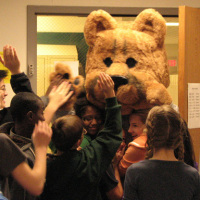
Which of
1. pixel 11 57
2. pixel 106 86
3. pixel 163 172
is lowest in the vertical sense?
pixel 163 172

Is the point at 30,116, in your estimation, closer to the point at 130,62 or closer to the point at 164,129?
the point at 164,129

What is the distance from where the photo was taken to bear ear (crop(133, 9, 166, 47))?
228cm

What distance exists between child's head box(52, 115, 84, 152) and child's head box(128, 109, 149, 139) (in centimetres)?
59

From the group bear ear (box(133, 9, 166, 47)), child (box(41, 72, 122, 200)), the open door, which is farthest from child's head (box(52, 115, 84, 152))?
the open door

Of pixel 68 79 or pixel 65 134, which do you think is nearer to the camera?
pixel 65 134

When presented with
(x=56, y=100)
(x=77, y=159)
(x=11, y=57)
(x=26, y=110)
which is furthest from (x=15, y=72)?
(x=77, y=159)

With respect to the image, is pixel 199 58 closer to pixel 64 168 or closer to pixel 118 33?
pixel 118 33

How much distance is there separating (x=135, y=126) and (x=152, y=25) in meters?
0.73

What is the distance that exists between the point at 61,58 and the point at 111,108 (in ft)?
5.42

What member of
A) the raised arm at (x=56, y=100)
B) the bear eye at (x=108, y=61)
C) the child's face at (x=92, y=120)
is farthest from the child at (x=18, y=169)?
the bear eye at (x=108, y=61)

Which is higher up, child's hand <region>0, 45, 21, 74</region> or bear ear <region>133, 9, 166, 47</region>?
bear ear <region>133, 9, 166, 47</region>

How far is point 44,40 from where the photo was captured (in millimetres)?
3174

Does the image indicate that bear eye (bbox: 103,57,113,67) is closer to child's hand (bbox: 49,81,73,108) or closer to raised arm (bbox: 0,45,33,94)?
child's hand (bbox: 49,81,73,108)

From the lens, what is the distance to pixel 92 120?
2.14 metres
